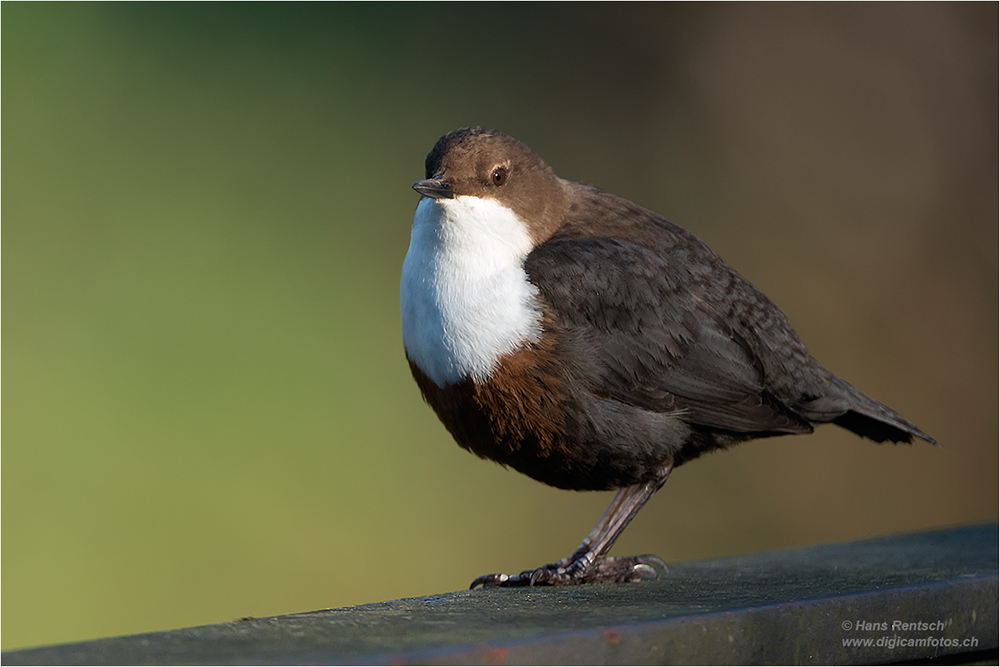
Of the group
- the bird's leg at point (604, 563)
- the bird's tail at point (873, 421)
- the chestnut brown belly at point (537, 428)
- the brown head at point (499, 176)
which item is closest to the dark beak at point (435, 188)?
the brown head at point (499, 176)

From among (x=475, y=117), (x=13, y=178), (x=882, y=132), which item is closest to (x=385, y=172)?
(x=475, y=117)

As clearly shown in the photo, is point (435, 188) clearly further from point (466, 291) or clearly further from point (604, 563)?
point (604, 563)

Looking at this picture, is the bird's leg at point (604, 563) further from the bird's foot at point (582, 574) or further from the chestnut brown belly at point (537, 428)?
the chestnut brown belly at point (537, 428)

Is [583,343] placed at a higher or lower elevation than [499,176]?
lower

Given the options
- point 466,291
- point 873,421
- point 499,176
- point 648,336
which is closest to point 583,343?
point 648,336

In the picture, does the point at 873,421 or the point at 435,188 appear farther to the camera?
the point at 873,421
